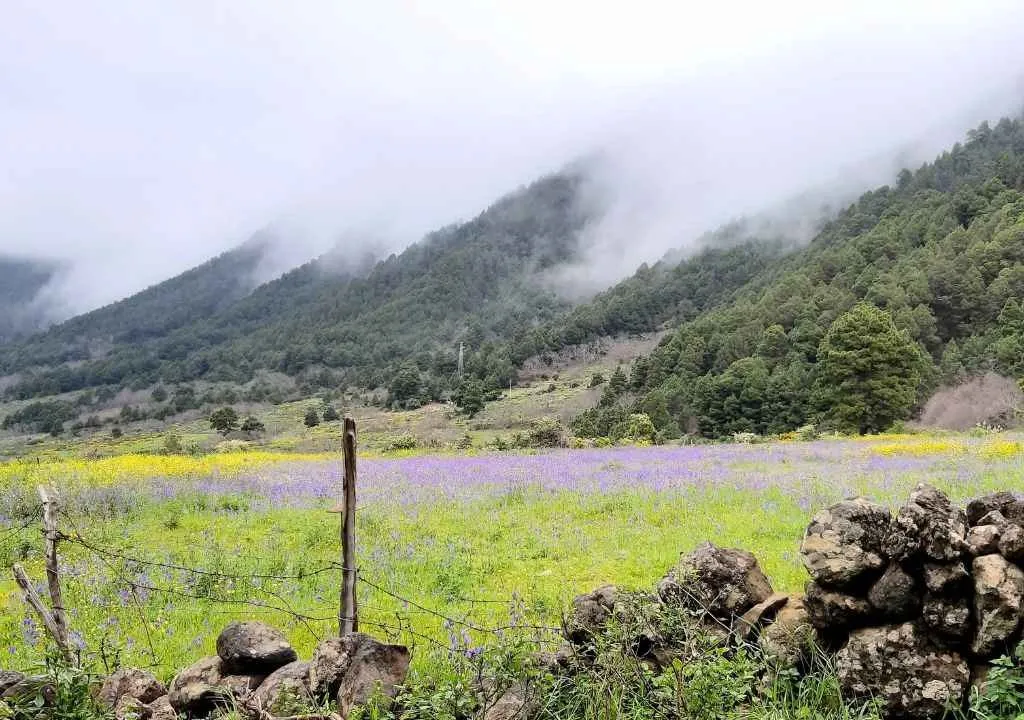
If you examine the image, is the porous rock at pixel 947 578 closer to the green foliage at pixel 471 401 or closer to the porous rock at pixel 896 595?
the porous rock at pixel 896 595

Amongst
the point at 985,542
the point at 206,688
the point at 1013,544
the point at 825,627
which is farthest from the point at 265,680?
the point at 1013,544

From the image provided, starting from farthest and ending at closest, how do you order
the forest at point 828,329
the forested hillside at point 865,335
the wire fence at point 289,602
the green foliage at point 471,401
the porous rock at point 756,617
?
1. the green foliage at point 471,401
2. the forest at point 828,329
3. the forested hillside at point 865,335
4. the wire fence at point 289,602
5. the porous rock at point 756,617

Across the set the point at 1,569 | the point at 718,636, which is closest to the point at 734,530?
the point at 718,636

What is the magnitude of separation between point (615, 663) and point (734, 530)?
6310 mm

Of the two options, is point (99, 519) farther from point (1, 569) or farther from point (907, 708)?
point (907, 708)

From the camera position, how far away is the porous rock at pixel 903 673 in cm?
379

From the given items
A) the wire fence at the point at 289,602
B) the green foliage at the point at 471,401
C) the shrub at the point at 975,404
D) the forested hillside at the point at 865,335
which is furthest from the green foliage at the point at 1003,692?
the green foliage at the point at 471,401

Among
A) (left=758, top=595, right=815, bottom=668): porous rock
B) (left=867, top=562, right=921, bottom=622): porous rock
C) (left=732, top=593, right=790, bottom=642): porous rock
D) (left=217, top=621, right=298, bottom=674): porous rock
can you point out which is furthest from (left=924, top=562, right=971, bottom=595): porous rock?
(left=217, top=621, right=298, bottom=674): porous rock

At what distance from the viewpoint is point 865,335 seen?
4209cm

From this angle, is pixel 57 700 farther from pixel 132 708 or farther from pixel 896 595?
A: pixel 896 595

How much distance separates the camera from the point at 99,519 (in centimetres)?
1241

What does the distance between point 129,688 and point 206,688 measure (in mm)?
557

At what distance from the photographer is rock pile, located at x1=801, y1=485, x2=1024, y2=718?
379 centimetres

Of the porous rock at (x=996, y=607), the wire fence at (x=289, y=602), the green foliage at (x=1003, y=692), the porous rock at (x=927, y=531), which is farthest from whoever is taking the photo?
the wire fence at (x=289, y=602)
